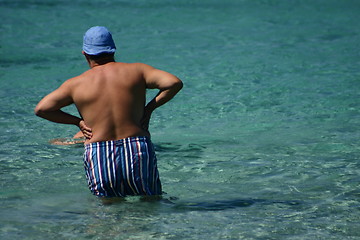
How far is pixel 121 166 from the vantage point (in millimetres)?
4562

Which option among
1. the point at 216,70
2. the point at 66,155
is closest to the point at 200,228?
the point at 66,155

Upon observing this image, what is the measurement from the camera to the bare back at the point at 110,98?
451 cm

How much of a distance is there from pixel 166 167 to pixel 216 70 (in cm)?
545

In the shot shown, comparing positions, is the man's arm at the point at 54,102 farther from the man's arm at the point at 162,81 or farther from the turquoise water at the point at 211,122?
the turquoise water at the point at 211,122

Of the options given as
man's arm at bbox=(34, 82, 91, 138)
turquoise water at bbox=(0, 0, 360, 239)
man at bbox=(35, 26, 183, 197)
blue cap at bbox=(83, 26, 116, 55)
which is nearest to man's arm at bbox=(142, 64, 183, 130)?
man at bbox=(35, 26, 183, 197)

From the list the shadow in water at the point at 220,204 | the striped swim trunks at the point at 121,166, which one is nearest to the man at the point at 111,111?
the striped swim trunks at the point at 121,166

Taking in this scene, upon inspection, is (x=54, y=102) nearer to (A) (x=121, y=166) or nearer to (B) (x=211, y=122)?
(A) (x=121, y=166)

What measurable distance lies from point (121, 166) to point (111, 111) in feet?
1.29

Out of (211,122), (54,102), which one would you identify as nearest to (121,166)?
(54,102)

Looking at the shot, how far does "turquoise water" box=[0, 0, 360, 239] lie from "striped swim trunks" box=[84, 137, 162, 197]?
0.79 ft

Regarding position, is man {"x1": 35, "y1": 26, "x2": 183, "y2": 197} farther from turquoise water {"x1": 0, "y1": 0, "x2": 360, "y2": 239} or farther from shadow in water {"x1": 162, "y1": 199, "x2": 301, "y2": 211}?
shadow in water {"x1": 162, "y1": 199, "x2": 301, "y2": 211}

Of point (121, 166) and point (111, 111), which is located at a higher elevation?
point (111, 111)

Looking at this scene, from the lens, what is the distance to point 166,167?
260 inches

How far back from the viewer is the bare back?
4.51 metres
